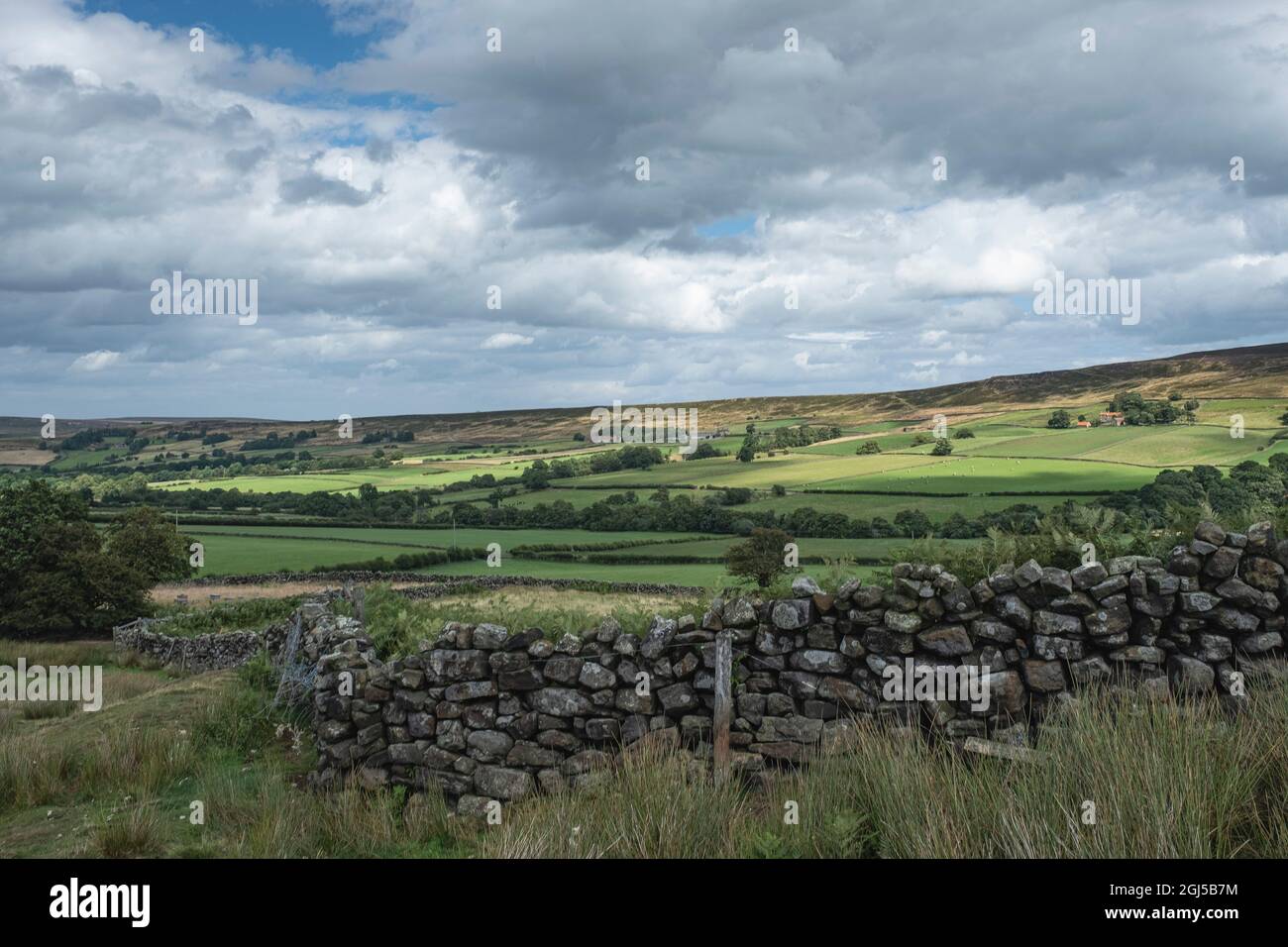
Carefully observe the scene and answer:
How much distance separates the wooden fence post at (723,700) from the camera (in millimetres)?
7291

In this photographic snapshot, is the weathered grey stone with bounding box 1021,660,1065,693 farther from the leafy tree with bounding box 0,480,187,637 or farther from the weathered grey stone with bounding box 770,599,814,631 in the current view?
the leafy tree with bounding box 0,480,187,637

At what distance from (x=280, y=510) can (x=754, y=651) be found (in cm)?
7522

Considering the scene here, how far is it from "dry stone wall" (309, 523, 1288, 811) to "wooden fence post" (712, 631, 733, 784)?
0.41 feet

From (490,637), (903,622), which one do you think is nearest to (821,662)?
(903,622)

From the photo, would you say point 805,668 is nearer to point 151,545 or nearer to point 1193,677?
point 1193,677

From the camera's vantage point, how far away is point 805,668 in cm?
734

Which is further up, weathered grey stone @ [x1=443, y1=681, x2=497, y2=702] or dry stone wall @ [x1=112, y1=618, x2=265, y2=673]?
weathered grey stone @ [x1=443, y1=681, x2=497, y2=702]

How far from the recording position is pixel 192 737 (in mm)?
10633

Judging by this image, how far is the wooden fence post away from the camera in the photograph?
23.9ft

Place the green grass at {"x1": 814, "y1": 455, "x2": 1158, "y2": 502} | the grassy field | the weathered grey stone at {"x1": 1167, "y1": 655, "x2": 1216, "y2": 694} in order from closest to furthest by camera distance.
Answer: the weathered grey stone at {"x1": 1167, "y1": 655, "x2": 1216, "y2": 694} → the green grass at {"x1": 814, "y1": 455, "x2": 1158, "y2": 502} → the grassy field

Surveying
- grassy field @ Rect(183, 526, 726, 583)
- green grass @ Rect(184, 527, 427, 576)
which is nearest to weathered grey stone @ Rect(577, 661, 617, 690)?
grassy field @ Rect(183, 526, 726, 583)

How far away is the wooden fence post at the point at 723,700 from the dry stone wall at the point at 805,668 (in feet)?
0.41

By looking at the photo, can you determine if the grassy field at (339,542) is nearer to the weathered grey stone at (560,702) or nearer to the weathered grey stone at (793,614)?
the weathered grey stone at (560,702)

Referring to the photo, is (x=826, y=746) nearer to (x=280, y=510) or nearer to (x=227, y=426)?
(x=280, y=510)
